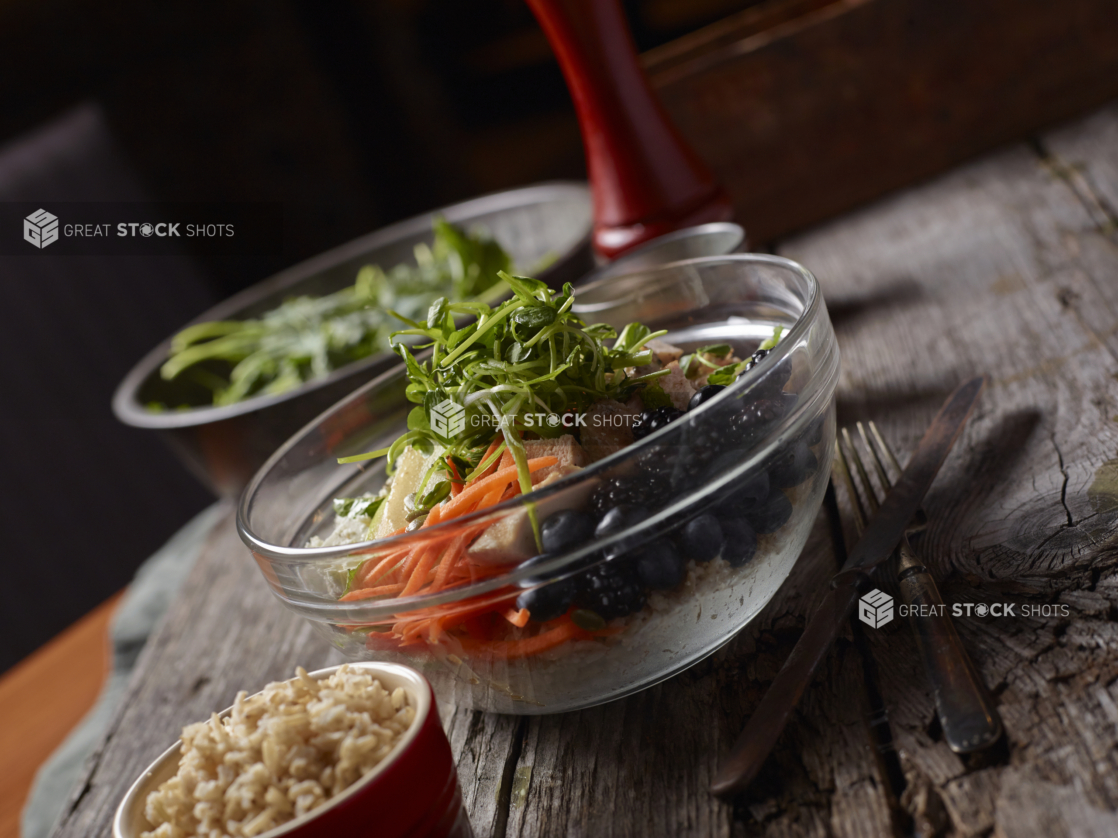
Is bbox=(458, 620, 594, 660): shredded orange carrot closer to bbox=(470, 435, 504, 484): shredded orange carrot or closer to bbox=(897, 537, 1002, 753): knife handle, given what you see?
bbox=(470, 435, 504, 484): shredded orange carrot

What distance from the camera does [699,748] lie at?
655mm

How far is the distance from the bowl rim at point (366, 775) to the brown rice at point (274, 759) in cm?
1

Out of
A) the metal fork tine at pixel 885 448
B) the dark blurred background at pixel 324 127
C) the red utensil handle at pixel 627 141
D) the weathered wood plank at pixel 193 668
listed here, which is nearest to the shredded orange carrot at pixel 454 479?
the weathered wood plank at pixel 193 668

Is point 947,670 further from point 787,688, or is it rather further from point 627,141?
point 627,141

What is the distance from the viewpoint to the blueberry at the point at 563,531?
2.01ft

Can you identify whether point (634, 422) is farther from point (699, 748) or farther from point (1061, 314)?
point (1061, 314)

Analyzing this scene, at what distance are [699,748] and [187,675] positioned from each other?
703mm

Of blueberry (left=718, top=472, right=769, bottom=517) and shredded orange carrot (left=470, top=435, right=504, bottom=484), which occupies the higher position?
shredded orange carrot (left=470, top=435, right=504, bottom=484)

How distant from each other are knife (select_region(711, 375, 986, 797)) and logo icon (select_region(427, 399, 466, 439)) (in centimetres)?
32

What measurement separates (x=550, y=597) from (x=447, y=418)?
0.20 meters

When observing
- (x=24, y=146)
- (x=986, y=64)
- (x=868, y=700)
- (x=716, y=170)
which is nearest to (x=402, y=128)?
(x=24, y=146)

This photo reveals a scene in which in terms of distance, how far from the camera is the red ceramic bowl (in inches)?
20.7

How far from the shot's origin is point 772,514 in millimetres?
678

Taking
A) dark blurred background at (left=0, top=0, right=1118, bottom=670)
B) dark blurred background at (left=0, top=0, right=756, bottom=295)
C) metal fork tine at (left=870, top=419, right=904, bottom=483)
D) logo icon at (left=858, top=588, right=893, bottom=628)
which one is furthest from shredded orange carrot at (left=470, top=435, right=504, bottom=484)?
dark blurred background at (left=0, top=0, right=756, bottom=295)
